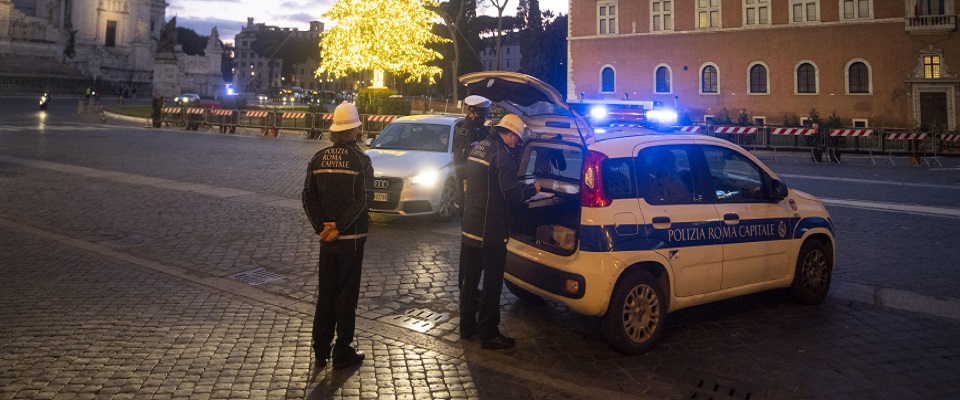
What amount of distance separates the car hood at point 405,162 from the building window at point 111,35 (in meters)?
80.7

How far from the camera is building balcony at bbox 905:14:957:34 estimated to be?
115 ft

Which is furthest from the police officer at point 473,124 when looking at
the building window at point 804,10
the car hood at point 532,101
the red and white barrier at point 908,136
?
the building window at point 804,10

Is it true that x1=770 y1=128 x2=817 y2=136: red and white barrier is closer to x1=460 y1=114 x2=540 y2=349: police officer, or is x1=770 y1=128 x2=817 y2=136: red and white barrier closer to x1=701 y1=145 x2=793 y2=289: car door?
x1=701 y1=145 x2=793 y2=289: car door

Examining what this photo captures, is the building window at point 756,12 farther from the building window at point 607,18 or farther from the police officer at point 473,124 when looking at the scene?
the police officer at point 473,124

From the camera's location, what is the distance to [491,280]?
4934 mm

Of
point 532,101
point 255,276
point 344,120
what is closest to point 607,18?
point 532,101

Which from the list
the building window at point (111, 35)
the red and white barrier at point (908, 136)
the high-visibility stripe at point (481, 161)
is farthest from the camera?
the building window at point (111, 35)

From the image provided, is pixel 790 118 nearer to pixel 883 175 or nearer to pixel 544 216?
pixel 883 175

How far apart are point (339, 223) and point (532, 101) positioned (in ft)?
9.24

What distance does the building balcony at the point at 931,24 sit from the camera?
3491 cm

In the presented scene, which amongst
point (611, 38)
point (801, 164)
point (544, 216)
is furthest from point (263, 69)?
point (544, 216)

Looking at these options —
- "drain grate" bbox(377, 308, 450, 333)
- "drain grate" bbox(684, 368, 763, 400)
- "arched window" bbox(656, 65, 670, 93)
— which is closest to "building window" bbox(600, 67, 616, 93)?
"arched window" bbox(656, 65, 670, 93)

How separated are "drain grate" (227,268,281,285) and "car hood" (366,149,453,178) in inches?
111

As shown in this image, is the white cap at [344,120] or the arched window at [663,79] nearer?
the white cap at [344,120]
